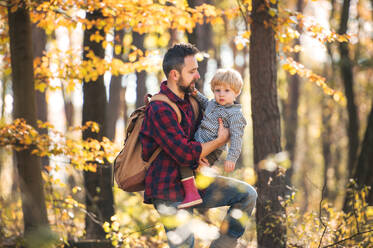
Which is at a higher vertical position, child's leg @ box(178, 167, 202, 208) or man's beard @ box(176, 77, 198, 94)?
man's beard @ box(176, 77, 198, 94)

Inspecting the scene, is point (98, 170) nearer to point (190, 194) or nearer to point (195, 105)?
point (195, 105)

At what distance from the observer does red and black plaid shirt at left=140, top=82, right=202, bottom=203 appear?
3.65 metres

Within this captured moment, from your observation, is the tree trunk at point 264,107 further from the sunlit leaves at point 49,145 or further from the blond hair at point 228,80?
the blond hair at point 228,80

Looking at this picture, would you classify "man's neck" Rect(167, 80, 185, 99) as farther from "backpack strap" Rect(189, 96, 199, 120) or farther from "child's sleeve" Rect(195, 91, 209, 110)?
"child's sleeve" Rect(195, 91, 209, 110)

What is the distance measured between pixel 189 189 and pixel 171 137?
45cm

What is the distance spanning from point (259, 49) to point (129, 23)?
1869 millimetres

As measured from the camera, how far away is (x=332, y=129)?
25828 mm

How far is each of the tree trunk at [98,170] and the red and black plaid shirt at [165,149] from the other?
11.2ft

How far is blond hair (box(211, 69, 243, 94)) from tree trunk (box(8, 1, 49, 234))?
320cm

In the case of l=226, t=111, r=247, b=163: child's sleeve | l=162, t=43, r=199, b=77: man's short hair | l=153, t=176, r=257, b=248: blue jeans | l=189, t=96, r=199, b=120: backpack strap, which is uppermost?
l=162, t=43, r=199, b=77: man's short hair

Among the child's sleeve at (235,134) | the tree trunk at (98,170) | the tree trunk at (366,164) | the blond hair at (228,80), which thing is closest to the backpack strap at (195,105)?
the blond hair at (228,80)

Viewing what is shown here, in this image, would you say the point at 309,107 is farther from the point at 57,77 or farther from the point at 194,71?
the point at 194,71

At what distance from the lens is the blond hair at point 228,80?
13.3 feet

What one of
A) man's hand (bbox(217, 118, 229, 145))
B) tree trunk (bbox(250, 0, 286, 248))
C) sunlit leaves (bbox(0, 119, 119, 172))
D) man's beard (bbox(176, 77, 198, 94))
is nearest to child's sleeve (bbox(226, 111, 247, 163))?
man's hand (bbox(217, 118, 229, 145))
